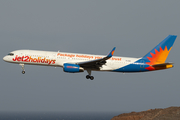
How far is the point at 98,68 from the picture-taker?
5281cm

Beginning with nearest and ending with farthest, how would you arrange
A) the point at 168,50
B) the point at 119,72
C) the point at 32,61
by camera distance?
1. the point at 32,61
2. the point at 119,72
3. the point at 168,50

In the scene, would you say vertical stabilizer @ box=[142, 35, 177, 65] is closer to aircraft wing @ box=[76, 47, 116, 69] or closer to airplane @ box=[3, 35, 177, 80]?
airplane @ box=[3, 35, 177, 80]

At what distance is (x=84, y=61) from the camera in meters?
51.9

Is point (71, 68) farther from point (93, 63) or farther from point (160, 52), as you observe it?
point (160, 52)

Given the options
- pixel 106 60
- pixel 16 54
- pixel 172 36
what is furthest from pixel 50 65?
pixel 172 36

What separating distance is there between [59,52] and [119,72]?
41.6 feet

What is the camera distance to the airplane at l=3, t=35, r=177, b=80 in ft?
166

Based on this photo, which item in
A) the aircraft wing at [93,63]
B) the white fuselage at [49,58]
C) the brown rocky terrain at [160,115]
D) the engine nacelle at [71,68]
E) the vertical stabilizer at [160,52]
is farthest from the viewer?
the vertical stabilizer at [160,52]

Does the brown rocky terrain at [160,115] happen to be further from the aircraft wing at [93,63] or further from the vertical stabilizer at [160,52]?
the aircraft wing at [93,63]

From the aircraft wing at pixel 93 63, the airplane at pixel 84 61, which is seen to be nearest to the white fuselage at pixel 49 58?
the airplane at pixel 84 61

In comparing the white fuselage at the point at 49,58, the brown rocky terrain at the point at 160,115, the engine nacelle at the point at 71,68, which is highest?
the white fuselage at the point at 49,58

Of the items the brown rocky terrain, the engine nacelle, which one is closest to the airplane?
the engine nacelle

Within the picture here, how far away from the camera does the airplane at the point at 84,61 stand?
50.6 m

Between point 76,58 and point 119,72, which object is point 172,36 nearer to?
point 119,72
